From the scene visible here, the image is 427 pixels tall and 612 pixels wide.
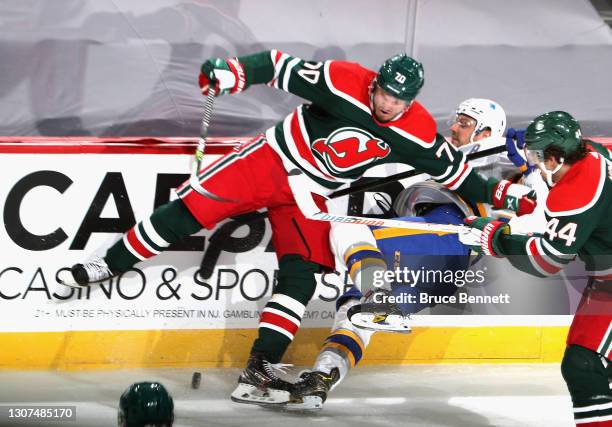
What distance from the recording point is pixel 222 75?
3.79 meters

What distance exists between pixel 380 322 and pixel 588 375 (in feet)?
2.52

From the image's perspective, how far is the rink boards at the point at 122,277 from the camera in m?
4.10

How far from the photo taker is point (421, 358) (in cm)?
433

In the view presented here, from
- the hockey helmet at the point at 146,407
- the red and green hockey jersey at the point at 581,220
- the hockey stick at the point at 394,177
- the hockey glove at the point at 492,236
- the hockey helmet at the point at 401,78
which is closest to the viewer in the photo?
the hockey helmet at the point at 146,407

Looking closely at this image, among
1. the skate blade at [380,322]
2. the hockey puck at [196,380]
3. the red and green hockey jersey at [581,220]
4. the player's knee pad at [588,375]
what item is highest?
the red and green hockey jersey at [581,220]

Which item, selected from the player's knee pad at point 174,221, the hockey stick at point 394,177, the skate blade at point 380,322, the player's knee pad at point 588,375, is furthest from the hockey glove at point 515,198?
the player's knee pad at point 174,221

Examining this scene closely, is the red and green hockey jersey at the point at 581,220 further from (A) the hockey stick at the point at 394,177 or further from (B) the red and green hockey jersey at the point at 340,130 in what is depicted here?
(A) the hockey stick at the point at 394,177

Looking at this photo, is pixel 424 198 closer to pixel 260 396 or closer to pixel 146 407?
pixel 260 396

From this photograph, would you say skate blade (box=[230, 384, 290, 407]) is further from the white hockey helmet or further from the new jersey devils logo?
the white hockey helmet

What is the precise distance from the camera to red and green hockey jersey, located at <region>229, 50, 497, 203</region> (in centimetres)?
382

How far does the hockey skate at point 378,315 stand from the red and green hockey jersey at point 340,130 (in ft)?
1.55

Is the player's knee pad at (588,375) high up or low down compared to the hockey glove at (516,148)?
down

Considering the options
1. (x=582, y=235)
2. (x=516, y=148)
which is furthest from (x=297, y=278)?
(x=582, y=235)

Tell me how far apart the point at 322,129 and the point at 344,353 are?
0.78 metres
